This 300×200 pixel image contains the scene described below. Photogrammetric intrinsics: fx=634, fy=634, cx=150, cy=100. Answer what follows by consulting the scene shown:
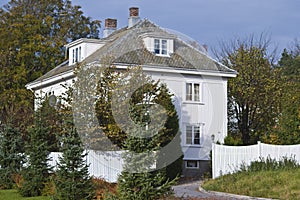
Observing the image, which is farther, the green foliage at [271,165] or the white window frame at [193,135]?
the white window frame at [193,135]

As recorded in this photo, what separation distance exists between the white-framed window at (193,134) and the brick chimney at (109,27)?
11587mm

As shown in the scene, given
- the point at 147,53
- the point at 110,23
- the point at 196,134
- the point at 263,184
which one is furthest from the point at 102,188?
the point at 110,23

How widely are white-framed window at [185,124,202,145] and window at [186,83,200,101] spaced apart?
1.59 metres

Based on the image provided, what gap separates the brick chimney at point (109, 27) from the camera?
145ft

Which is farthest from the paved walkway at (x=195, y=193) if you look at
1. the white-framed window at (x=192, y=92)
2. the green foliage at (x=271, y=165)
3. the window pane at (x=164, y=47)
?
the window pane at (x=164, y=47)

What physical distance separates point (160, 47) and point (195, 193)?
1434cm

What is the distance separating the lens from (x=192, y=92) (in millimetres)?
36281

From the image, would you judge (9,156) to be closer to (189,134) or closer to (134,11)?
(189,134)

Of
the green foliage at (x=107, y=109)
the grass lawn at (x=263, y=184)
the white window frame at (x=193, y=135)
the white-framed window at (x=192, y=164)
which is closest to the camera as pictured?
the grass lawn at (x=263, y=184)

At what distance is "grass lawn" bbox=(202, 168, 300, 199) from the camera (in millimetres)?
20928

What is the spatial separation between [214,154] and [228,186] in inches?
205

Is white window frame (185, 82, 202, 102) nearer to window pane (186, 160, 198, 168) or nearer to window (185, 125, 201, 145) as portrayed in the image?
window (185, 125, 201, 145)

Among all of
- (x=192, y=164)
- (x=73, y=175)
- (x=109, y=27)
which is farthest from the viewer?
(x=109, y=27)

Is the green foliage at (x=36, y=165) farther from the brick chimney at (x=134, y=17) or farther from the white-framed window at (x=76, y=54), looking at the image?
the brick chimney at (x=134, y=17)
